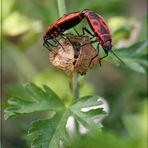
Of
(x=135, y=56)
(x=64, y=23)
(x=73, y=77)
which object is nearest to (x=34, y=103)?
(x=73, y=77)

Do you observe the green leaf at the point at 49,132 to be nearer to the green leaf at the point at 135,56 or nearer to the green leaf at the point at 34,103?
the green leaf at the point at 34,103

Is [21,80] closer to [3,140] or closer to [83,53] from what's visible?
[3,140]

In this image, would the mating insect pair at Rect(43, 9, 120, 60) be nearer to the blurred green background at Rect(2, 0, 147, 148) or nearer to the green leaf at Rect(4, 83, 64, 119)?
the green leaf at Rect(4, 83, 64, 119)

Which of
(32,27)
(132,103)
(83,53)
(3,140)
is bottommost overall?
(3,140)

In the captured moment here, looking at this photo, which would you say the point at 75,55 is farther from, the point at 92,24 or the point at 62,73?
the point at 62,73

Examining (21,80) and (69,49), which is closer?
(69,49)

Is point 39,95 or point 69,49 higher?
point 69,49

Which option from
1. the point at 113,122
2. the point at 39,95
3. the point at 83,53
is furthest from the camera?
the point at 113,122

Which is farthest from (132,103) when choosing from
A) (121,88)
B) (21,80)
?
(21,80)
